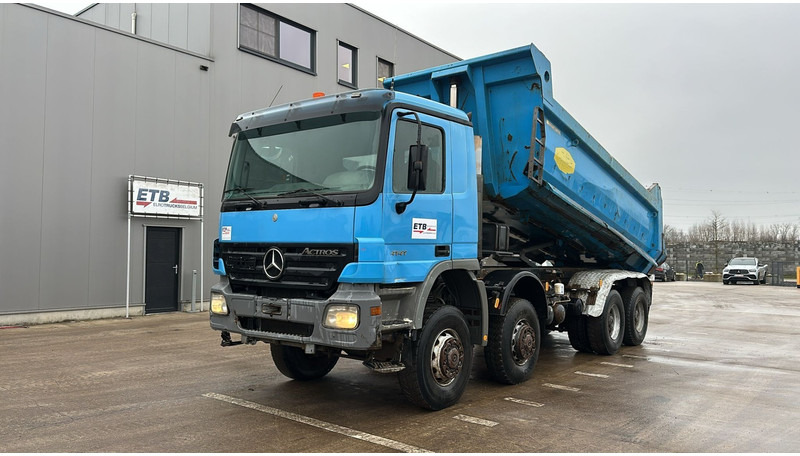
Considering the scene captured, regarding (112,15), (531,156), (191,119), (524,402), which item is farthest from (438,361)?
(112,15)

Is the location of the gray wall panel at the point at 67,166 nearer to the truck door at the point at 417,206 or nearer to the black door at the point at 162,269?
the black door at the point at 162,269

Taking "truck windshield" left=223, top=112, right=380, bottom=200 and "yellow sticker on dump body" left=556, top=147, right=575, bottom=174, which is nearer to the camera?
"truck windshield" left=223, top=112, right=380, bottom=200

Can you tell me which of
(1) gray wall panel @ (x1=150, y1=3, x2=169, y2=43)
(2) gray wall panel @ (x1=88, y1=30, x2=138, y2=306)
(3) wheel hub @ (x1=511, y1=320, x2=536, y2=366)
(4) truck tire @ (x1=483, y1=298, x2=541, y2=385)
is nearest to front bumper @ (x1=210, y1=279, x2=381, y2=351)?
(4) truck tire @ (x1=483, y1=298, x2=541, y2=385)

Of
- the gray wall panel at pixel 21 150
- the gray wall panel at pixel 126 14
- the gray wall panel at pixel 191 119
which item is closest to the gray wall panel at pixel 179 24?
the gray wall panel at pixel 191 119

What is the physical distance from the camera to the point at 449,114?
234 inches

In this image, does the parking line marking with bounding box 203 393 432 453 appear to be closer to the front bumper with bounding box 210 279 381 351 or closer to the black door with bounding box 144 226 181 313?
the front bumper with bounding box 210 279 381 351

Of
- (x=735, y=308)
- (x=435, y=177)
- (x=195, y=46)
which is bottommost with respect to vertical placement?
(x=735, y=308)

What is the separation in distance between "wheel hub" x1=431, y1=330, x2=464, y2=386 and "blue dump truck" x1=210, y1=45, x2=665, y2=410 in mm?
15

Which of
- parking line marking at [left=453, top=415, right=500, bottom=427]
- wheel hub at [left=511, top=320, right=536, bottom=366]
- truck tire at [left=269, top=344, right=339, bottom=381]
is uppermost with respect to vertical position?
wheel hub at [left=511, top=320, right=536, bottom=366]

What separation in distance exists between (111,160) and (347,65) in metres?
8.15

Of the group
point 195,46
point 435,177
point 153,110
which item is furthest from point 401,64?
point 435,177

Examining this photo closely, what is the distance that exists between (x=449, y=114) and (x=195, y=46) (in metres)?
11.3

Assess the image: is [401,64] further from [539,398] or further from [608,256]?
[539,398]

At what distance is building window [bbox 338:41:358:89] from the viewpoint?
18.2 meters
